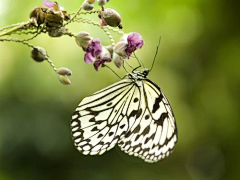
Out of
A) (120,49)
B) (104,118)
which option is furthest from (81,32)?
(104,118)

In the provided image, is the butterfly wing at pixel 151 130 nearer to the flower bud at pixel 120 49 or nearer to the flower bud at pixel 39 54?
the flower bud at pixel 120 49

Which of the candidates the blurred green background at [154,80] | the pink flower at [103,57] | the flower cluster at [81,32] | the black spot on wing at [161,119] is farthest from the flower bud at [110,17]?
the blurred green background at [154,80]

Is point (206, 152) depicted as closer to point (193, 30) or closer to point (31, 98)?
point (193, 30)

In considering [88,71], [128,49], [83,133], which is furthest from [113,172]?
[128,49]

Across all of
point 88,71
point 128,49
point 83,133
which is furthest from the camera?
point 88,71

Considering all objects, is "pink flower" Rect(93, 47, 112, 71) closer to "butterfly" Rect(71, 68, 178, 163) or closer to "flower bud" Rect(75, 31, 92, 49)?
"flower bud" Rect(75, 31, 92, 49)
